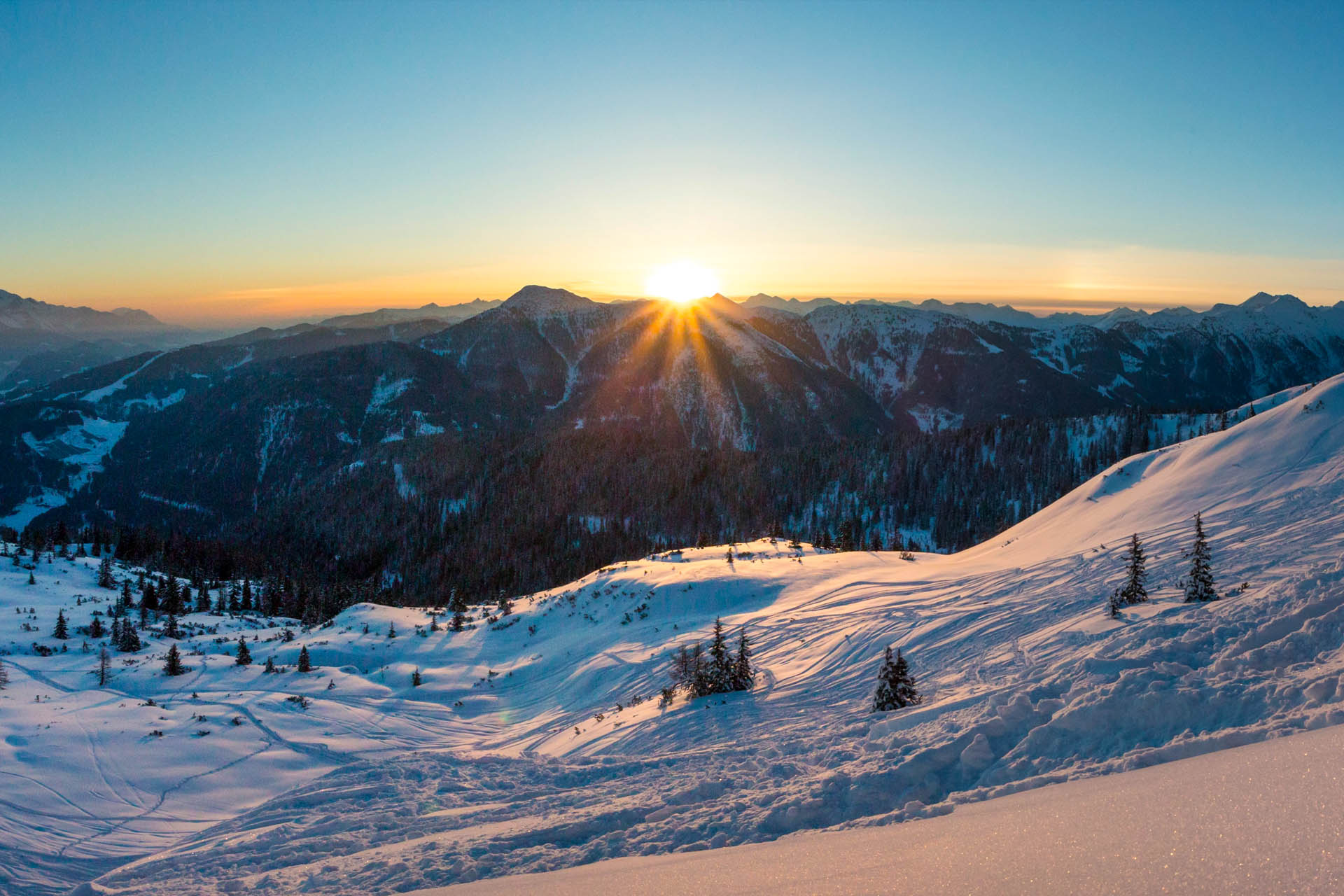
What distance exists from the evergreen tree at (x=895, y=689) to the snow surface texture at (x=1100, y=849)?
21.6 feet

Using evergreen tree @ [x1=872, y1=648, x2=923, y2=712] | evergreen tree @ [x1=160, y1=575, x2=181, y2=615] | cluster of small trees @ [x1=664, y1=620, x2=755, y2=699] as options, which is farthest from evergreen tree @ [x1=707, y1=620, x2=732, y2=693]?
evergreen tree @ [x1=160, y1=575, x2=181, y2=615]

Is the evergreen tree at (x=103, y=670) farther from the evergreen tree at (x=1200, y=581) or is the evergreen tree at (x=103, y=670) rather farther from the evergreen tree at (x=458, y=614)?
the evergreen tree at (x=1200, y=581)

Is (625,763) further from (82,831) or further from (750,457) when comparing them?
(750,457)

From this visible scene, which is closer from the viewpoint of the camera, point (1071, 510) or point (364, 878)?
point (364, 878)

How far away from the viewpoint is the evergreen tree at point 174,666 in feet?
83.2

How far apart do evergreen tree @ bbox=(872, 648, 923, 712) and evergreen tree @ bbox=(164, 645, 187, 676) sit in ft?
90.2

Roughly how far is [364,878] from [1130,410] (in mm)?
188112

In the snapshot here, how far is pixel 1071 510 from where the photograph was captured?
1251 inches

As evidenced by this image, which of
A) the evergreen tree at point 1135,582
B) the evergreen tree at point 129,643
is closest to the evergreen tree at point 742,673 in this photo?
the evergreen tree at point 1135,582

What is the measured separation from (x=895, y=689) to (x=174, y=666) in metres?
28.2

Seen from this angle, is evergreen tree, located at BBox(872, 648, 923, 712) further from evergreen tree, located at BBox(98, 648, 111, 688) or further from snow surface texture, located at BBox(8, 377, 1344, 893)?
evergreen tree, located at BBox(98, 648, 111, 688)

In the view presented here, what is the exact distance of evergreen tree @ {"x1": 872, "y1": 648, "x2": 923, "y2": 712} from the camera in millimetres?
13281

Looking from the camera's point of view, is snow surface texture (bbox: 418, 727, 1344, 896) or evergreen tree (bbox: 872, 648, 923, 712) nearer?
snow surface texture (bbox: 418, 727, 1344, 896)

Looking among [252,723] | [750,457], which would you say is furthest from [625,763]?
[750,457]
